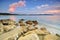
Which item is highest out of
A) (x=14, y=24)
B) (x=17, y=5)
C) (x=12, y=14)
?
(x=17, y=5)

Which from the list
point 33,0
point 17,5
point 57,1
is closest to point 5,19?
point 17,5

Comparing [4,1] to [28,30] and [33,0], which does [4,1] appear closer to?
[33,0]

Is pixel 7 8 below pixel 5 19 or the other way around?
the other way around

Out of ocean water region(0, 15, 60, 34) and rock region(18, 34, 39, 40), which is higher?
ocean water region(0, 15, 60, 34)

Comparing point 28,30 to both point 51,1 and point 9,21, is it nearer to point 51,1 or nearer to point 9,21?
point 9,21

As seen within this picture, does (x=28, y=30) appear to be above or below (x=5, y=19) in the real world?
below

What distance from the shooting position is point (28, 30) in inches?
58.0

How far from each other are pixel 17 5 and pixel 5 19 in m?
0.25

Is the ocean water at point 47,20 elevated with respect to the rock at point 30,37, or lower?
elevated

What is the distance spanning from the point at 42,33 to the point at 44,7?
0.35 meters

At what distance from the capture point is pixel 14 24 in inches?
58.6

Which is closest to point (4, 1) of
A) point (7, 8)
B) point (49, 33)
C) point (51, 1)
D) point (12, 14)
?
point (7, 8)

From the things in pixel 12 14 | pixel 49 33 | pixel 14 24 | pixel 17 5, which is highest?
pixel 17 5

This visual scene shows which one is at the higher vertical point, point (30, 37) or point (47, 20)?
point (47, 20)
